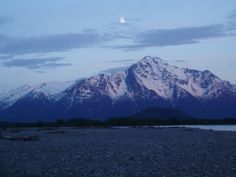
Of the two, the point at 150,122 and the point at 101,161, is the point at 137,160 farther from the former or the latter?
the point at 150,122

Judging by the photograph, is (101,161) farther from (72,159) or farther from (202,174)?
(202,174)

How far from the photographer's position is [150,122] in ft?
541

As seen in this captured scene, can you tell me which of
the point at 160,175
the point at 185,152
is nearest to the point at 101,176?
the point at 160,175

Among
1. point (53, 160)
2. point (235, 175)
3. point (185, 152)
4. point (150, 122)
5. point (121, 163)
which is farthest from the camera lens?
point (150, 122)

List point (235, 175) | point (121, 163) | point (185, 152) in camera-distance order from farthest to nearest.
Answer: point (185, 152)
point (121, 163)
point (235, 175)

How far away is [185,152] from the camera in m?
30.8

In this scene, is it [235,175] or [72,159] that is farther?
[72,159]

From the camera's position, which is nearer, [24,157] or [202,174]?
[202,174]

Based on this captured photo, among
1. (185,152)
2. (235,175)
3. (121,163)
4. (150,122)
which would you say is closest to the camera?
(235,175)

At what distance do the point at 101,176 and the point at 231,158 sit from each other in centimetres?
814

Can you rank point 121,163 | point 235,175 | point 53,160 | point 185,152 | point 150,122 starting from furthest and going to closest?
point 150,122 < point 185,152 < point 53,160 < point 121,163 < point 235,175

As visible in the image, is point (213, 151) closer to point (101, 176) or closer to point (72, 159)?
point (72, 159)

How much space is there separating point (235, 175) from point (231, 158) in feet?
19.5

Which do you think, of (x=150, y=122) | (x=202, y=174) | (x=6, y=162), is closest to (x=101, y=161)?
(x=6, y=162)
